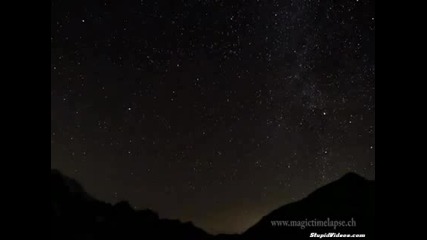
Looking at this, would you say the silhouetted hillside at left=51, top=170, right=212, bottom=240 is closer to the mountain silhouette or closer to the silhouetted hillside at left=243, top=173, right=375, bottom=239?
the mountain silhouette

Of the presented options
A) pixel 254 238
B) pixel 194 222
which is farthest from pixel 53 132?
pixel 254 238

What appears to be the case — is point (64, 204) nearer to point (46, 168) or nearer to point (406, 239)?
point (46, 168)

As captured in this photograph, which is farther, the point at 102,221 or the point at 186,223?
the point at 102,221

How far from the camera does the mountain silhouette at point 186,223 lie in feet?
12.4

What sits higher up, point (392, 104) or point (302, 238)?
point (392, 104)

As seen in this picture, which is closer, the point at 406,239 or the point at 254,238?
the point at 406,239

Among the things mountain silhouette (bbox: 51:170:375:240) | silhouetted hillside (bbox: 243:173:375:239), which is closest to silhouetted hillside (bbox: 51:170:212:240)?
mountain silhouette (bbox: 51:170:375:240)

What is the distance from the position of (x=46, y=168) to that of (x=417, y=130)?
2.38 m

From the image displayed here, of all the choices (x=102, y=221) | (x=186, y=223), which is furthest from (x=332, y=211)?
(x=102, y=221)

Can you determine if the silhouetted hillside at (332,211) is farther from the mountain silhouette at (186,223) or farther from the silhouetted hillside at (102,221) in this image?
the silhouetted hillside at (102,221)

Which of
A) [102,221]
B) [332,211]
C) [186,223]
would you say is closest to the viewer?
[332,211]

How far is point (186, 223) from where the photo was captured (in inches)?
157

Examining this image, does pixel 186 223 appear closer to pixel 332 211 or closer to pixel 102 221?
pixel 102 221

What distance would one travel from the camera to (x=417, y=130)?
3104 mm
